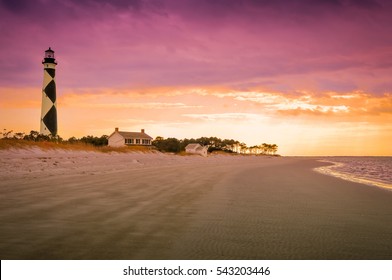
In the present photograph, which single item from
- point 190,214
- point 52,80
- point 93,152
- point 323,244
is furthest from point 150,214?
point 52,80

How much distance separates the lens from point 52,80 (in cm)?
4675

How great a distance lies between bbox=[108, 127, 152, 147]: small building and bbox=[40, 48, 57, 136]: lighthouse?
3756 centimetres

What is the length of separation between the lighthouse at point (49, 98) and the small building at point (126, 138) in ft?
123

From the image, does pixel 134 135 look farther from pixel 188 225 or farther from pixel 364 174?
pixel 188 225

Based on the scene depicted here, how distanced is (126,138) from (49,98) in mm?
39592

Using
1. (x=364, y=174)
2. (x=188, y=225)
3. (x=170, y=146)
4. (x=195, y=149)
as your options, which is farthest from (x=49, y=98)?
(x=195, y=149)

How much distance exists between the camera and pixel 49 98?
45812 millimetres

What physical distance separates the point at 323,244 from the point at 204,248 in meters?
1.97

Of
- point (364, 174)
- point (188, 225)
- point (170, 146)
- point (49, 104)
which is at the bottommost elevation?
point (364, 174)

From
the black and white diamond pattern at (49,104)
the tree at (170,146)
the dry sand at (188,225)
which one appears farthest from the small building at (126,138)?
the dry sand at (188,225)

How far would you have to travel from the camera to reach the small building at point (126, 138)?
84.6 metres

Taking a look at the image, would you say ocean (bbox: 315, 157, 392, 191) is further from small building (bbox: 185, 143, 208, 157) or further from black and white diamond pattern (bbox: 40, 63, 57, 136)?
small building (bbox: 185, 143, 208, 157)

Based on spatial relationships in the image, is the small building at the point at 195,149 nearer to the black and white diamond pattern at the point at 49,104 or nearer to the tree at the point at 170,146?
the tree at the point at 170,146

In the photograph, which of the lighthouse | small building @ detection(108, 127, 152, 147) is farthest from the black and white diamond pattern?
small building @ detection(108, 127, 152, 147)
